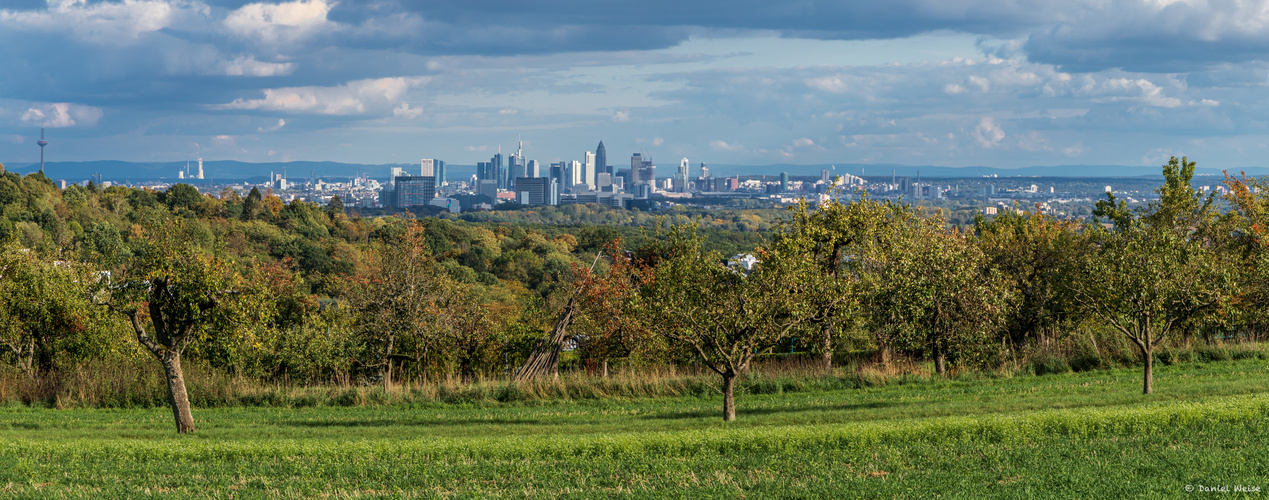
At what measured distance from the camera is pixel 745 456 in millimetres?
12953

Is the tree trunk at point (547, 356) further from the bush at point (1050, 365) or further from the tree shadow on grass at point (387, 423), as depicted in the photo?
the bush at point (1050, 365)

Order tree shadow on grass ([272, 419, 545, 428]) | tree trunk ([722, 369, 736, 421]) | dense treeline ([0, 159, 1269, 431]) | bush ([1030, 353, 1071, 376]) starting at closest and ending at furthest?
tree trunk ([722, 369, 736, 421]) → dense treeline ([0, 159, 1269, 431]) → tree shadow on grass ([272, 419, 545, 428]) → bush ([1030, 353, 1071, 376])

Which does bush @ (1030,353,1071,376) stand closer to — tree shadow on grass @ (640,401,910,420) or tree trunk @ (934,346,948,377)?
tree trunk @ (934,346,948,377)

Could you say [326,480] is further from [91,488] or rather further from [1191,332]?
[1191,332]

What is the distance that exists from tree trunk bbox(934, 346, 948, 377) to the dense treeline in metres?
0.18

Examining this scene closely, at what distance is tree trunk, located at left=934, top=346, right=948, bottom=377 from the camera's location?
24609 millimetres

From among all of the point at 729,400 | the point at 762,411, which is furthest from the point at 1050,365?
the point at 729,400

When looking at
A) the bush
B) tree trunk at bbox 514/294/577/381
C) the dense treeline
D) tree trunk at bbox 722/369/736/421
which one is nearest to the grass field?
tree trunk at bbox 722/369/736/421

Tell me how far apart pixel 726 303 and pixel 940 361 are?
9.77 meters

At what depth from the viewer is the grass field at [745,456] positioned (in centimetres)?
1089

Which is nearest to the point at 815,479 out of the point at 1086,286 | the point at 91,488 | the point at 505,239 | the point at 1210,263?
the point at 91,488

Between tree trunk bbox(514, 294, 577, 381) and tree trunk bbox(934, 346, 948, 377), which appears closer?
tree trunk bbox(934, 346, 948, 377)


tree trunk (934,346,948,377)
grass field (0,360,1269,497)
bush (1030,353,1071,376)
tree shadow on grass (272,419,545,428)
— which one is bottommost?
tree shadow on grass (272,419,545,428)

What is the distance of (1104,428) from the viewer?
13.5 metres
